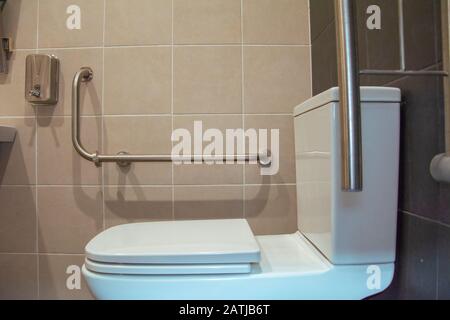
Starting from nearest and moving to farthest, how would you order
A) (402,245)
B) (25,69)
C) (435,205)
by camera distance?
(435,205) → (402,245) → (25,69)

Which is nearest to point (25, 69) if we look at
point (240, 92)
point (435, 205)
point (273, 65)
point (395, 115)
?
point (240, 92)

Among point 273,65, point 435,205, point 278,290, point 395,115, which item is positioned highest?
point 273,65

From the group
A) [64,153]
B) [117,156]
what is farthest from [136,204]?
[64,153]

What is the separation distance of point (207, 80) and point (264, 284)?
729 millimetres

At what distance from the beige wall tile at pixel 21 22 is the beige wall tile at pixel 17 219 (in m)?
0.55

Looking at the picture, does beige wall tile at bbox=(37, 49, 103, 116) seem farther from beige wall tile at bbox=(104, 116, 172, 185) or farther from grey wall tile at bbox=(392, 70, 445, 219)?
grey wall tile at bbox=(392, 70, 445, 219)

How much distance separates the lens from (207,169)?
1.00m

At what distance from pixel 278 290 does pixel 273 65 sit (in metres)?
0.77

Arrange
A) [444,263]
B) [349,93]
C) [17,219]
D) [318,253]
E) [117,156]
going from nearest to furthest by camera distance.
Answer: [349,93] → [444,263] → [318,253] → [117,156] → [17,219]

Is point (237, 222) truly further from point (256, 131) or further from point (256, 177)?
point (256, 131)

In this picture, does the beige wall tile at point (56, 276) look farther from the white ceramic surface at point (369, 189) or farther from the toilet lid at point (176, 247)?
the white ceramic surface at point (369, 189)

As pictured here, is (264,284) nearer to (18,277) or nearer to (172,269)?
(172,269)

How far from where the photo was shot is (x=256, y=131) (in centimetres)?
100

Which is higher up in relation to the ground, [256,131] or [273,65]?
[273,65]
